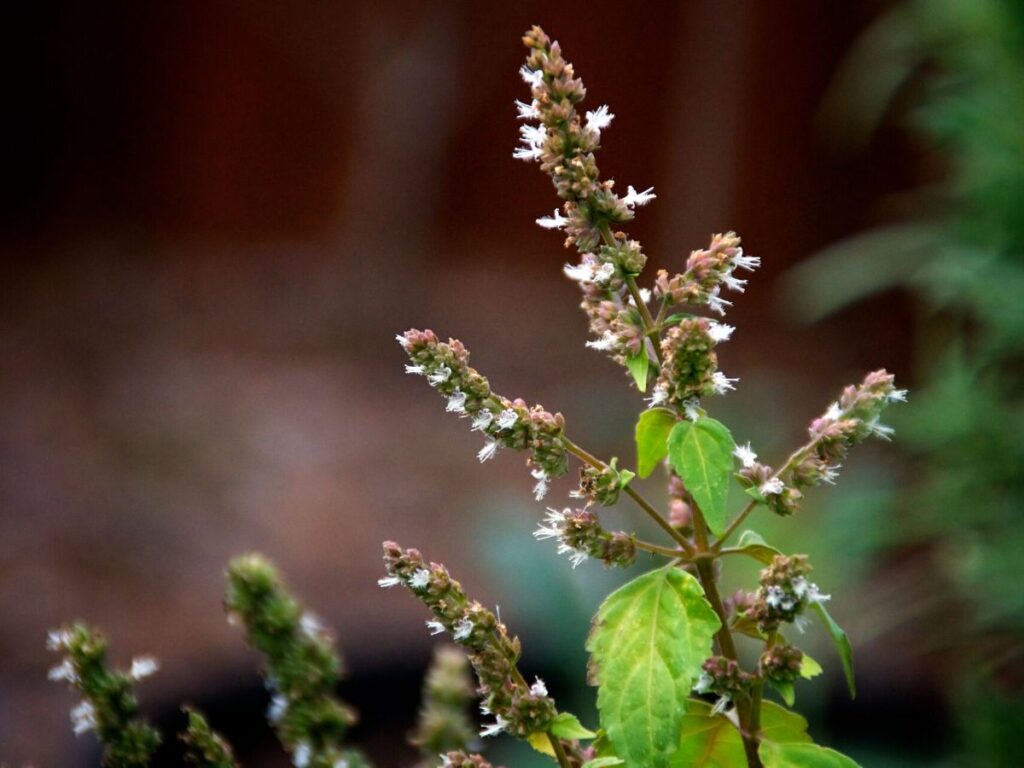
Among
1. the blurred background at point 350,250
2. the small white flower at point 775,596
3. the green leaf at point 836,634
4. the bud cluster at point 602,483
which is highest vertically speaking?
the blurred background at point 350,250

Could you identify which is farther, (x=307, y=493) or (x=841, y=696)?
(x=307, y=493)

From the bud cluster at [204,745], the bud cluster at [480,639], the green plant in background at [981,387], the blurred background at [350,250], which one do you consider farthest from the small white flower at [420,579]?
the blurred background at [350,250]

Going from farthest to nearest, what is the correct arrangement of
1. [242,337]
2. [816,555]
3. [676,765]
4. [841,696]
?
[242,337]
[841,696]
[816,555]
[676,765]

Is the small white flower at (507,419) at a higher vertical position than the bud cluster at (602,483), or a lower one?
higher

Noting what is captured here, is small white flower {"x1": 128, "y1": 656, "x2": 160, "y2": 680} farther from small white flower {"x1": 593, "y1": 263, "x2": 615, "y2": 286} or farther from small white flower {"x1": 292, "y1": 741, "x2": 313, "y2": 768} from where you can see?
small white flower {"x1": 593, "y1": 263, "x2": 615, "y2": 286}

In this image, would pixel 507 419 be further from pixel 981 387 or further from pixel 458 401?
pixel 981 387

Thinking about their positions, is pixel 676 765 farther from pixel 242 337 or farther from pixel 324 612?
pixel 242 337

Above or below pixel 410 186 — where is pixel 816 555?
below

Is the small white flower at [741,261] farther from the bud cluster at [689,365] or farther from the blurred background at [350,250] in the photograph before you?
the blurred background at [350,250]

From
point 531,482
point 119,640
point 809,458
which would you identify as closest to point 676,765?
point 809,458

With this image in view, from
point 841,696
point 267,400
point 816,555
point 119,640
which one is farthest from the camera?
point 267,400
